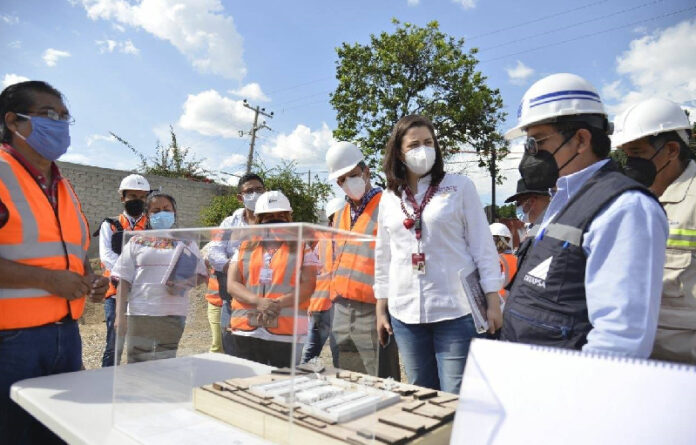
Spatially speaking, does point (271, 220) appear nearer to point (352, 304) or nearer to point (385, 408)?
point (352, 304)

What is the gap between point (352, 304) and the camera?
58.7 inches

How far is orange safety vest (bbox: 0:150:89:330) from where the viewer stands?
1856mm

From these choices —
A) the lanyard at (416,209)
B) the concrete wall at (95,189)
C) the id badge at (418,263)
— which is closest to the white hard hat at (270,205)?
the lanyard at (416,209)

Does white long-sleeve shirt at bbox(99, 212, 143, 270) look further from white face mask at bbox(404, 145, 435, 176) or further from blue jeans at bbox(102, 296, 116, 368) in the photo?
white face mask at bbox(404, 145, 435, 176)

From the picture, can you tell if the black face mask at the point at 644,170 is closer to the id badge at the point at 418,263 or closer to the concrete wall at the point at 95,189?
the id badge at the point at 418,263

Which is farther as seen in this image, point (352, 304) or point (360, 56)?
point (360, 56)

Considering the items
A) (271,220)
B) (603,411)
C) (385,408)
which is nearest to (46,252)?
(271,220)

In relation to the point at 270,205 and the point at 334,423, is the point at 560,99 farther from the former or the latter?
the point at 270,205

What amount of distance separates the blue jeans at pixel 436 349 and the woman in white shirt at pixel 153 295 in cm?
123

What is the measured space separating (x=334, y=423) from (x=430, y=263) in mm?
1407

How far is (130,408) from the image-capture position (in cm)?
147

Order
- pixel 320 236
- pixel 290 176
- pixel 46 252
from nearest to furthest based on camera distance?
1. pixel 320 236
2. pixel 46 252
3. pixel 290 176

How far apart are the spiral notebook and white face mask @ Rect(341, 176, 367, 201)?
2.53 m

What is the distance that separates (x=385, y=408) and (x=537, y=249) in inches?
26.5
